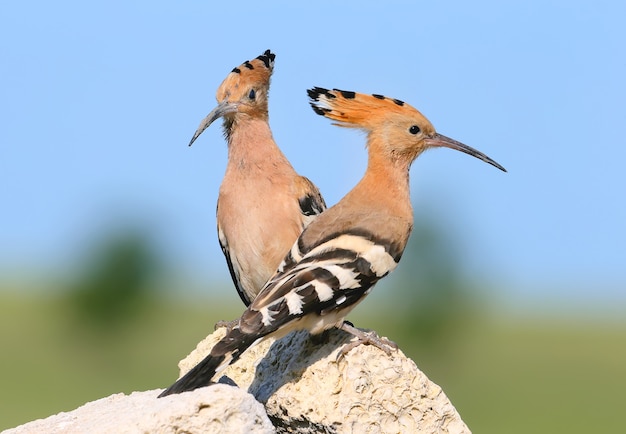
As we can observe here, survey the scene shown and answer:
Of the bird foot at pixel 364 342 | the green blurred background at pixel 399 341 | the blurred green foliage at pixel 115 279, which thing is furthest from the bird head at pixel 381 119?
the blurred green foliage at pixel 115 279

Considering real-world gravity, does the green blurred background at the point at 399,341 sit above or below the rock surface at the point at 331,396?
above

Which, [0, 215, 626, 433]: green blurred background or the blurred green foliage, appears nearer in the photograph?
[0, 215, 626, 433]: green blurred background

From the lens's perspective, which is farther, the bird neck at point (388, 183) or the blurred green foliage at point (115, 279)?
the blurred green foliage at point (115, 279)

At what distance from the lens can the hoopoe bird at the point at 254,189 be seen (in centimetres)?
565

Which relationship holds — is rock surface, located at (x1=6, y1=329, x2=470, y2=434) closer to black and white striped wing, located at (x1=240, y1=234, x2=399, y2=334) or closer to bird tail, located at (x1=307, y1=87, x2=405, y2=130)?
black and white striped wing, located at (x1=240, y1=234, x2=399, y2=334)

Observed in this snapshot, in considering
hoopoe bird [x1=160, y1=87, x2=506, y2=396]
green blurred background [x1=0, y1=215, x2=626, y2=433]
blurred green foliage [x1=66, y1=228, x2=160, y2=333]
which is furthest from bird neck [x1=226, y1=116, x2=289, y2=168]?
blurred green foliage [x1=66, y1=228, x2=160, y2=333]

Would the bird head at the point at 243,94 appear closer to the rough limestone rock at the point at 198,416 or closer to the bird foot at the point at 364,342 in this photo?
the bird foot at the point at 364,342

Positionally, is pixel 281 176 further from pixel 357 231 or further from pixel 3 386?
pixel 3 386

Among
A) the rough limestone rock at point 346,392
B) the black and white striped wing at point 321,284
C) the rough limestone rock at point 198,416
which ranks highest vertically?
the black and white striped wing at point 321,284

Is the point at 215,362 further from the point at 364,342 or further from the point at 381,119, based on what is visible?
the point at 381,119

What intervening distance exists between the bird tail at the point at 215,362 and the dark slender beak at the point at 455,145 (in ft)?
4.76

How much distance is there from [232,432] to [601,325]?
38175 mm

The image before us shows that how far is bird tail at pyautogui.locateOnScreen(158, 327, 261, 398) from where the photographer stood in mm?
4320

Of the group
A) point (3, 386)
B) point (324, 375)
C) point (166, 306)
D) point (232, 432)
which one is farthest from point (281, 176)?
point (166, 306)
